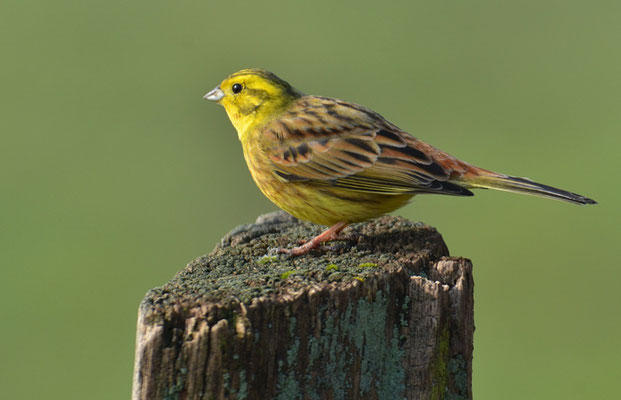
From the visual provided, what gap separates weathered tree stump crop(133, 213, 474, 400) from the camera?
13.3ft

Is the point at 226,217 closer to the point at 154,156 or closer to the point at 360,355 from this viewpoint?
the point at 154,156

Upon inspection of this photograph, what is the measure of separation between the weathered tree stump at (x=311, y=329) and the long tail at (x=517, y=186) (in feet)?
3.49

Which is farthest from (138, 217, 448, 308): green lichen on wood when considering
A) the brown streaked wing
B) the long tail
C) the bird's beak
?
the bird's beak

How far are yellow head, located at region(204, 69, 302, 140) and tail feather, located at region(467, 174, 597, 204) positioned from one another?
1.62 metres

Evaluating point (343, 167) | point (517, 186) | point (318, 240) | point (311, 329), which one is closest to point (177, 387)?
point (311, 329)

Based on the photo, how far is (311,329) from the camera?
168 inches

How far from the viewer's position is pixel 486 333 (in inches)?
484

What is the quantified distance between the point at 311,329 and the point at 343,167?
2.09 m

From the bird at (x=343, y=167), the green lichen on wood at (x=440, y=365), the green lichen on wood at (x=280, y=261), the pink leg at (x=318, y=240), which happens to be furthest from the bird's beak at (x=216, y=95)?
the green lichen on wood at (x=440, y=365)

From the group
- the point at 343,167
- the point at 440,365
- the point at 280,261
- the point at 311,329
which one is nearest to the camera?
the point at 311,329

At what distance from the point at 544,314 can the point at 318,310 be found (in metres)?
8.71

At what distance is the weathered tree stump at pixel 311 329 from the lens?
406 cm

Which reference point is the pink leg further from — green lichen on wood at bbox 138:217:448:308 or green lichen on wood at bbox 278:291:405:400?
green lichen on wood at bbox 278:291:405:400

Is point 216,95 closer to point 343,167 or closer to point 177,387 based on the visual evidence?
point 343,167
